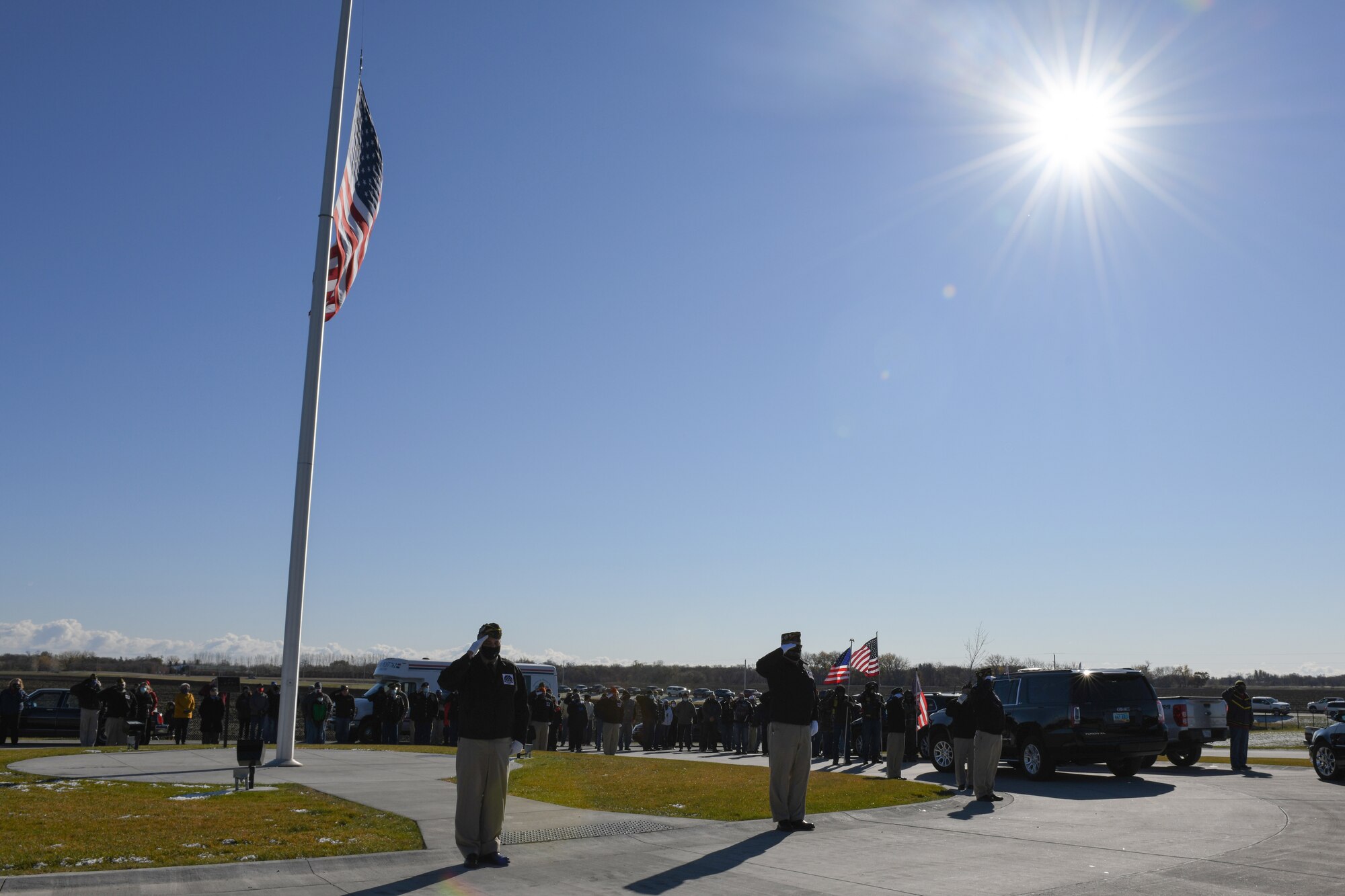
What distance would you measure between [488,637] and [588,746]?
22433 millimetres

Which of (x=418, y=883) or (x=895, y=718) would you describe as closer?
(x=418, y=883)

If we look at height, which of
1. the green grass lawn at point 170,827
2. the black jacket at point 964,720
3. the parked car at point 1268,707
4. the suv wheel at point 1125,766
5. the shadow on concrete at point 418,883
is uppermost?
the black jacket at point 964,720

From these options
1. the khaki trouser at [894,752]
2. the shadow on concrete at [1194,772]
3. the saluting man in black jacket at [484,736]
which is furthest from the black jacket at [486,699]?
the shadow on concrete at [1194,772]

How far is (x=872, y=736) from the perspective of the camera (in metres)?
20.9

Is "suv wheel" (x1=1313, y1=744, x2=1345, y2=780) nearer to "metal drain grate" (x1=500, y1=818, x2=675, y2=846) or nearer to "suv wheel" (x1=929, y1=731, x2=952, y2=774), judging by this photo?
"suv wheel" (x1=929, y1=731, x2=952, y2=774)

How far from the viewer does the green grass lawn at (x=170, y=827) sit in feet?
23.3

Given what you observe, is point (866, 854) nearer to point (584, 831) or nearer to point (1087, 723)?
point (584, 831)

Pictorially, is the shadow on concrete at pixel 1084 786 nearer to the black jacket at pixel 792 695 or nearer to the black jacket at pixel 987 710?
the black jacket at pixel 987 710

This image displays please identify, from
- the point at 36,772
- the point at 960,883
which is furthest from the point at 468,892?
the point at 36,772

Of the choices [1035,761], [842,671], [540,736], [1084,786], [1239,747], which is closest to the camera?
[1084,786]

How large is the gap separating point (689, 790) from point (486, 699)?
18.1 ft

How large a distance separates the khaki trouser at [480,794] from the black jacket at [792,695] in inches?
114

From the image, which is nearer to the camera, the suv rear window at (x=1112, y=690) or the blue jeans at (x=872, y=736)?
the suv rear window at (x=1112, y=690)

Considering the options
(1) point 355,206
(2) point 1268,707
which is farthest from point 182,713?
(2) point 1268,707
